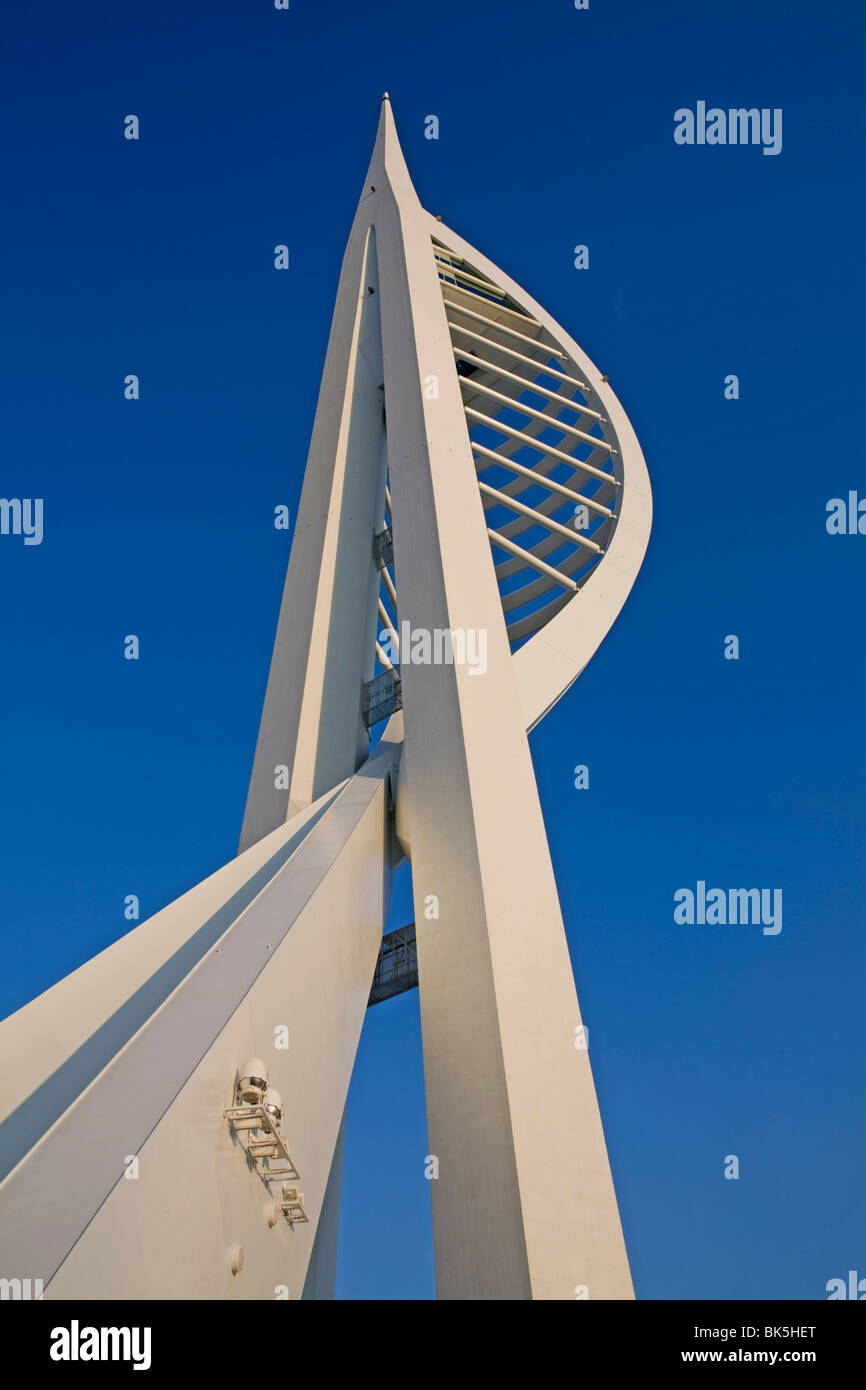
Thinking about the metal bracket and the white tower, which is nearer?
the white tower

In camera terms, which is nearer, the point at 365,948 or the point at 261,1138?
the point at 261,1138

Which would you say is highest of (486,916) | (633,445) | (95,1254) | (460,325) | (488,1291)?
(460,325)

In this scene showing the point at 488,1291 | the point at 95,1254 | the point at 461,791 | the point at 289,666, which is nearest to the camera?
the point at 95,1254

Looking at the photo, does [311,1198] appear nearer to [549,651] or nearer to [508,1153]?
[508,1153]

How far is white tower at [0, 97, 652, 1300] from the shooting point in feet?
12.6

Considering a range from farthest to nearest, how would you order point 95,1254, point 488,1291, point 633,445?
point 633,445 < point 488,1291 < point 95,1254

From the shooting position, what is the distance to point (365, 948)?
7.79 m

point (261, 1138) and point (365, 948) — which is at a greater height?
point (365, 948)

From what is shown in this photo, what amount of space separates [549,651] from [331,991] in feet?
15.0

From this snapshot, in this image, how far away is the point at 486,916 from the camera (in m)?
7.22

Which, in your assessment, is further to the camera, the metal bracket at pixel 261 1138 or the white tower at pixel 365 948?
the metal bracket at pixel 261 1138

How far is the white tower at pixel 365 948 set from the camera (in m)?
3.84

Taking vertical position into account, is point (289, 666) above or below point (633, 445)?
below
